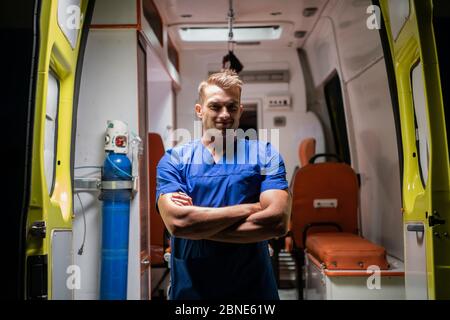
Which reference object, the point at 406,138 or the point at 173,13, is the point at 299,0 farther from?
the point at 406,138

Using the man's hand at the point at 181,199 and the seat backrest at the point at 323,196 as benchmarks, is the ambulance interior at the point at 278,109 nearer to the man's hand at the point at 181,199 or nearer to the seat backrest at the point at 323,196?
the seat backrest at the point at 323,196

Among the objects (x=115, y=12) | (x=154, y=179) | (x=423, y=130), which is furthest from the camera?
(x=154, y=179)

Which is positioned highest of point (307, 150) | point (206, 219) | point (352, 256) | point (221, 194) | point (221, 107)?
point (307, 150)

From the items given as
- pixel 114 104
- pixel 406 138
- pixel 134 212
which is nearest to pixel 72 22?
pixel 114 104

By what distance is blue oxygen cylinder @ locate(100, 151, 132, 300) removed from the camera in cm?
276

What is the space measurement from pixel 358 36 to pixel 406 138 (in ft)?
6.55

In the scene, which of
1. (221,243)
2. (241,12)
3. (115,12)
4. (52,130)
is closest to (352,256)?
(221,243)

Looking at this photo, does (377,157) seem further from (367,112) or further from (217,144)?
(217,144)

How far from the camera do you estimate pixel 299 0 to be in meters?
3.88

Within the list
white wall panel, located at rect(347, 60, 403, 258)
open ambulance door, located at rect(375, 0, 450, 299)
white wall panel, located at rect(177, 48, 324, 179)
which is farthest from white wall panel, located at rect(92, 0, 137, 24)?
white wall panel, located at rect(177, 48, 324, 179)

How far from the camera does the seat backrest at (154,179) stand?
3.67 meters

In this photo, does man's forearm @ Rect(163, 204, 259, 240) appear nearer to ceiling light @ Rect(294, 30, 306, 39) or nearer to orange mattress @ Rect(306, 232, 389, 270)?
orange mattress @ Rect(306, 232, 389, 270)

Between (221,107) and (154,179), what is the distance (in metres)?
2.13

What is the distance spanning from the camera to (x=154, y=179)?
3.71 m
